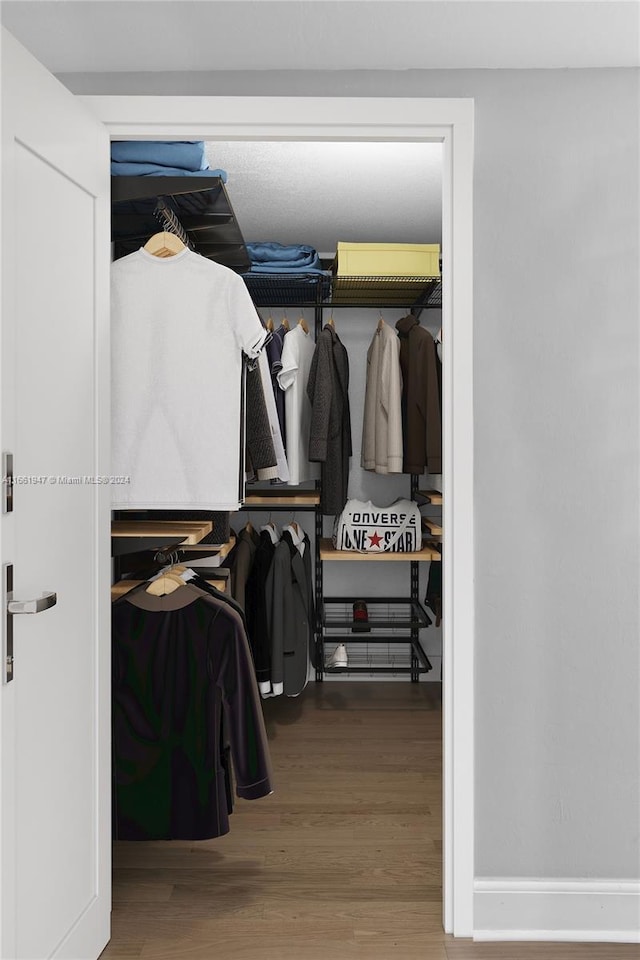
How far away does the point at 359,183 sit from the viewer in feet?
10.3

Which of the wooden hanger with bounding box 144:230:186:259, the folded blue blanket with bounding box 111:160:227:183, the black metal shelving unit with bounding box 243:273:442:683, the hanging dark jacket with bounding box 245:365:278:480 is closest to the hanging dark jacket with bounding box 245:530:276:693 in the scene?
the black metal shelving unit with bounding box 243:273:442:683

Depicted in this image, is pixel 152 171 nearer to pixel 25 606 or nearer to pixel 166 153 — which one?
pixel 166 153

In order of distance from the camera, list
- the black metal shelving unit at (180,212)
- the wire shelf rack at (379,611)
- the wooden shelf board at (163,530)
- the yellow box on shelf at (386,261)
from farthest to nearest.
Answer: the wire shelf rack at (379,611) → the yellow box on shelf at (386,261) → the wooden shelf board at (163,530) → the black metal shelving unit at (180,212)

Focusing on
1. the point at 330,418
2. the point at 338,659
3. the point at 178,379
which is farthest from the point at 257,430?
the point at 338,659

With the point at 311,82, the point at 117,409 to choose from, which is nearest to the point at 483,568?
the point at 117,409

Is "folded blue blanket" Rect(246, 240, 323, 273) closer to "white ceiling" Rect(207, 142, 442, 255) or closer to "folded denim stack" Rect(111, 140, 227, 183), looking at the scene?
"white ceiling" Rect(207, 142, 442, 255)

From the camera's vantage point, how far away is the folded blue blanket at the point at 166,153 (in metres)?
2.12

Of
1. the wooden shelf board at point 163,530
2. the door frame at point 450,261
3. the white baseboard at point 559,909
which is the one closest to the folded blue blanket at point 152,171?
the door frame at point 450,261

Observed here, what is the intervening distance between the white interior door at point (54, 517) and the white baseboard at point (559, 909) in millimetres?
1035

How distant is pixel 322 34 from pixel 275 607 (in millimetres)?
2489

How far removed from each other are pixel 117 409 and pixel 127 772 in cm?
108

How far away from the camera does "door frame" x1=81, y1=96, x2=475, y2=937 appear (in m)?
1.94

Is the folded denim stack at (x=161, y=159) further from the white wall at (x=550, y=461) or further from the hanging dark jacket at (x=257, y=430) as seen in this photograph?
the hanging dark jacket at (x=257, y=430)

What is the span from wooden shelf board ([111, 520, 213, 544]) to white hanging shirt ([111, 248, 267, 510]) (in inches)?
5.5
